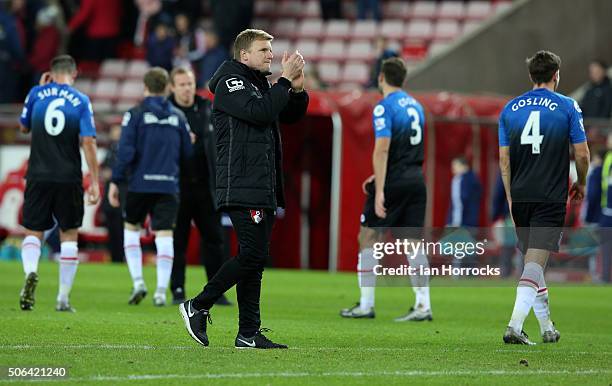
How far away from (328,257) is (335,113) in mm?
2687

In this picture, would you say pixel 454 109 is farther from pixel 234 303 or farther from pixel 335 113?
pixel 234 303

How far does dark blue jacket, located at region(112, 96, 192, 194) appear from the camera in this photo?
12.9m

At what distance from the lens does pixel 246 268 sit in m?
8.55

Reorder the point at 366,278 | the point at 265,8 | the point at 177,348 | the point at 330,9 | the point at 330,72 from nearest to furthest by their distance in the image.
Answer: the point at 177,348
the point at 366,278
the point at 330,72
the point at 330,9
the point at 265,8

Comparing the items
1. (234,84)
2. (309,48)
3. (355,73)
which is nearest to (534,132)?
(234,84)

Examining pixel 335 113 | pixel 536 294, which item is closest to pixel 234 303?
pixel 536 294

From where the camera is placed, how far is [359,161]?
814 inches

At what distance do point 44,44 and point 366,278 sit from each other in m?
15.9

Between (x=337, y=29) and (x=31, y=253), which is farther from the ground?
(x=337, y=29)

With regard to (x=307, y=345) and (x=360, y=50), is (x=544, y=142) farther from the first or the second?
(x=360, y=50)

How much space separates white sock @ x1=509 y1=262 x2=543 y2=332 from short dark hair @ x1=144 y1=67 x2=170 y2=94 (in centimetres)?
462

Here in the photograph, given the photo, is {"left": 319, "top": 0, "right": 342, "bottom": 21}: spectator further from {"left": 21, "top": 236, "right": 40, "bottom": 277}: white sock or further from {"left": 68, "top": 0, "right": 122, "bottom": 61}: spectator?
{"left": 21, "top": 236, "right": 40, "bottom": 277}: white sock

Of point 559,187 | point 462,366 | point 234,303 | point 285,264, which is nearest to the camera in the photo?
point 462,366

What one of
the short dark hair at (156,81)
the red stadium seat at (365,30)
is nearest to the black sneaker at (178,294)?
the short dark hair at (156,81)
